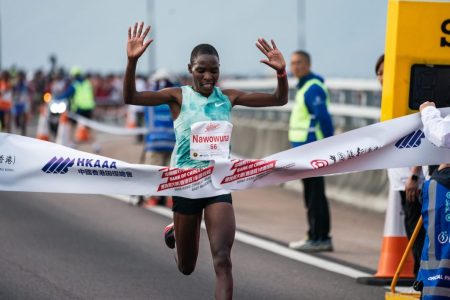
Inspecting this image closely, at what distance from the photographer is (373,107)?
1981cm

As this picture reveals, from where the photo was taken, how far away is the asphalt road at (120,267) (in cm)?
1009

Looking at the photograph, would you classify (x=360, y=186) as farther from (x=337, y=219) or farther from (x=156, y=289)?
(x=156, y=289)

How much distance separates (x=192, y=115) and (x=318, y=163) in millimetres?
1029

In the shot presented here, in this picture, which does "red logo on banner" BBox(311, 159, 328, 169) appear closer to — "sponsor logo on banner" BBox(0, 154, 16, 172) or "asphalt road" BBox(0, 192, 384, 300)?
"asphalt road" BBox(0, 192, 384, 300)

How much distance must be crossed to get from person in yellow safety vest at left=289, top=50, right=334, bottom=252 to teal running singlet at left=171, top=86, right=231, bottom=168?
484 centimetres

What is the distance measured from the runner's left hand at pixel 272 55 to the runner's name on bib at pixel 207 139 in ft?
1.81

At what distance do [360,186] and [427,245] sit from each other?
30.7 feet

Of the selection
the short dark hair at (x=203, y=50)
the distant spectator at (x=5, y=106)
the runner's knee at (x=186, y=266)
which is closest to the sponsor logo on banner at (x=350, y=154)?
the short dark hair at (x=203, y=50)

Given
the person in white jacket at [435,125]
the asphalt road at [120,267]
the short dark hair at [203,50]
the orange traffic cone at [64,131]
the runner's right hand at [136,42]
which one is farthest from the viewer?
the orange traffic cone at [64,131]

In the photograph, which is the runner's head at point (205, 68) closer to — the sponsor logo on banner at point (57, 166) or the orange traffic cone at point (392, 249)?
the sponsor logo on banner at point (57, 166)

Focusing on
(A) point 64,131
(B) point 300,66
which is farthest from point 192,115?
(A) point 64,131

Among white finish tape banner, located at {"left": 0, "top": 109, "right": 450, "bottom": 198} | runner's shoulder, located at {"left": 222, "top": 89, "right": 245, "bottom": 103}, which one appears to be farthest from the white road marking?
runner's shoulder, located at {"left": 222, "top": 89, "right": 245, "bottom": 103}

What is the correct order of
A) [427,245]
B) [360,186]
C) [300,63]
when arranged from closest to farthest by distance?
1. [427,245]
2. [300,63]
3. [360,186]

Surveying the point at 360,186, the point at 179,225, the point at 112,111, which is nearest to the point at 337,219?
the point at 360,186
